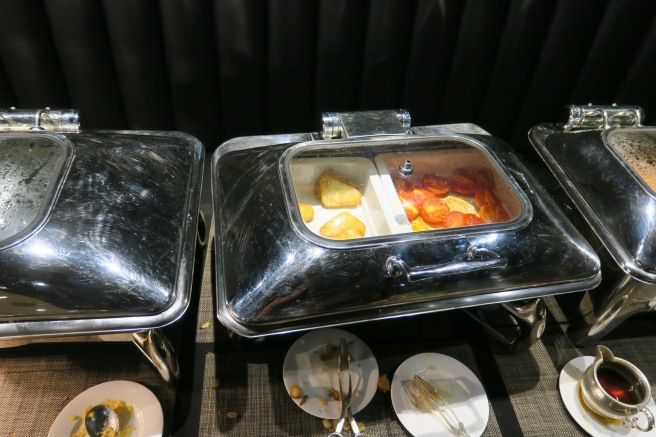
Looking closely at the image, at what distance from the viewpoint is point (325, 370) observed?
1.00 metres

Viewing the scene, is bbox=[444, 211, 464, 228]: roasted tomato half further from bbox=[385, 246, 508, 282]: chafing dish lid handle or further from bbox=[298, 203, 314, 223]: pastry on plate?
bbox=[298, 203, 314, 223]: pastry on plate

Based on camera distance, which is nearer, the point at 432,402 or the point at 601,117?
the point at 432,402

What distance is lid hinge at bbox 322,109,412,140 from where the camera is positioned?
40.8 inches

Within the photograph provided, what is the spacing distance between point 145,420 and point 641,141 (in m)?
1.36

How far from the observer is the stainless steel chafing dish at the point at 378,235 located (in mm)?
803

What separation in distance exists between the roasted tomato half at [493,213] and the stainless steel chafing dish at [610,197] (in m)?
0.22

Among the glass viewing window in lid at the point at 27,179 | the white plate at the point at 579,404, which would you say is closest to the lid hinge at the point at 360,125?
the glass viewing window in lid at the point at 27,179

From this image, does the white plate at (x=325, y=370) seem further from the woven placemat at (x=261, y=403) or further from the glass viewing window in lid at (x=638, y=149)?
the glass viewing window in lid at (x=638, y=149)

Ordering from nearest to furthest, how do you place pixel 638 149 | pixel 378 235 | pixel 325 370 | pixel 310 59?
pixel 378 235 → pixel 325 370 → pixel 638 149 → pixel 310 59

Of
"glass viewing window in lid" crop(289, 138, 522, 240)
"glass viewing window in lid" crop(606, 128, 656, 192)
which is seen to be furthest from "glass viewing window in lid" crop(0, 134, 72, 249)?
"glass viewing window in lid" crop(606, 128, 656, 192)

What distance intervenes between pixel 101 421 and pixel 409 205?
2.55 feet

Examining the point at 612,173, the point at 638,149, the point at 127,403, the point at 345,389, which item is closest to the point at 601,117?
the point at 638,149

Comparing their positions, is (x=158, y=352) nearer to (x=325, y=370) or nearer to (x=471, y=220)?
(x=325, y=370)

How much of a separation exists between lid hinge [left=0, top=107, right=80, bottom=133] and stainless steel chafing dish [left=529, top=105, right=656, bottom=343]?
1.18 meters
